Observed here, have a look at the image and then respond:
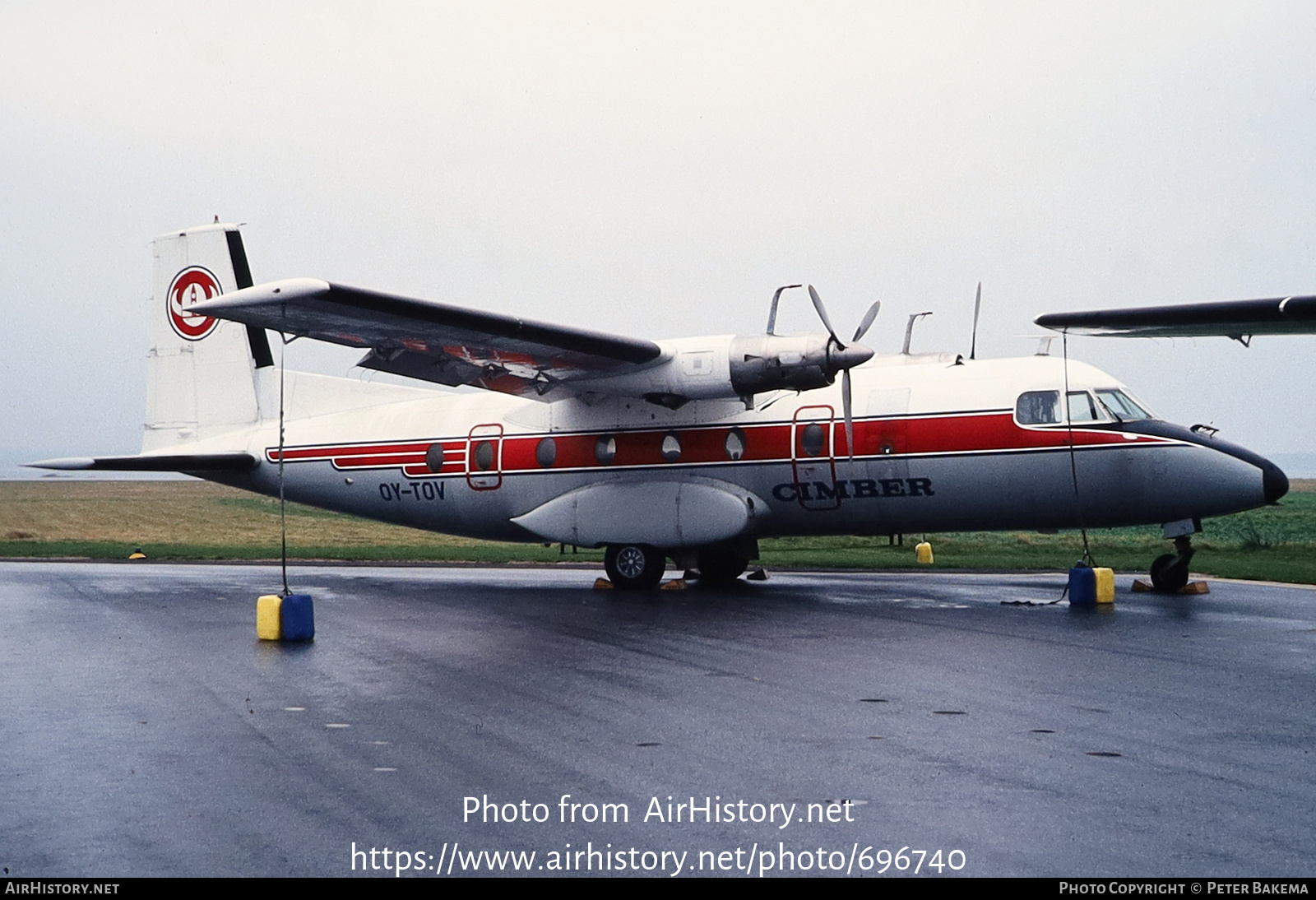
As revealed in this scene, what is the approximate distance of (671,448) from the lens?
67.6ft

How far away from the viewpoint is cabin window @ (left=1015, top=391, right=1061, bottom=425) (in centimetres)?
1853

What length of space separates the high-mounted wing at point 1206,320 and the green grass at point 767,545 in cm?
1129

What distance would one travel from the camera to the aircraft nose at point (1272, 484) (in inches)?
700

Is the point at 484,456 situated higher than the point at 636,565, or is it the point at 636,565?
the point at 484,456

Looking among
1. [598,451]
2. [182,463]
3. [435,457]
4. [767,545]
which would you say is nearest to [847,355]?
[598,451]

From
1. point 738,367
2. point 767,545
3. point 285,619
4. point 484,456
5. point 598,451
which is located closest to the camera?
point 285,619

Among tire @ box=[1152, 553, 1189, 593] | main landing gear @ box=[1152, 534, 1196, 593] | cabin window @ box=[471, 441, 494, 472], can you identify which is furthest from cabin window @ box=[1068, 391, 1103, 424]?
cabin window @ box=[471, 441, 494, 472]

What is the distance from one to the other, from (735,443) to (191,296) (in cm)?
1174

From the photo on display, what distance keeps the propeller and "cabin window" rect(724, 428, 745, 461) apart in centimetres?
167

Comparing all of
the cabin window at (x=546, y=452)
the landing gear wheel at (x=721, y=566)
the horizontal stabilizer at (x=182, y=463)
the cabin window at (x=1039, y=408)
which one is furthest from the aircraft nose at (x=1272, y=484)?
the horizontal stabilizer at (x=182, y=463)

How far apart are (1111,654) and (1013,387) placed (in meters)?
6.89

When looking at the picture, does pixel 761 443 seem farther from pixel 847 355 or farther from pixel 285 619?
pixel 285 619

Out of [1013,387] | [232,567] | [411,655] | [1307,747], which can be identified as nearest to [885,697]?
[1307,747]

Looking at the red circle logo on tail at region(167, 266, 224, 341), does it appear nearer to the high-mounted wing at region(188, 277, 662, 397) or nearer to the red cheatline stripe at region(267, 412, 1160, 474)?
the red cheatline stripe at region(267, 412, 1160, 474)
